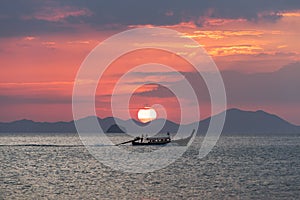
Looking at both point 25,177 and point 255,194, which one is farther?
point 25,177

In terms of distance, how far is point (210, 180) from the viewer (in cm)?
7506

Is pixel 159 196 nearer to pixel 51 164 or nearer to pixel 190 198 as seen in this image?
pixel 190 198

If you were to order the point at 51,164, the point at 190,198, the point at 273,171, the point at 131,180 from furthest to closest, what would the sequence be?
the point at 51,164, the point at 273,171, the point at 131,180, the point at 190,198

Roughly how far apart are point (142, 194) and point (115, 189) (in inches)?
214

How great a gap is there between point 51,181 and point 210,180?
1997 cm

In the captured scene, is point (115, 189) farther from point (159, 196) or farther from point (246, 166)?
point (246, 166)

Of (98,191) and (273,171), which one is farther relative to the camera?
(273,171)

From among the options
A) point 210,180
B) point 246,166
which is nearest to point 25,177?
point 210,180

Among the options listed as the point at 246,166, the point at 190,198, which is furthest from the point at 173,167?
the point at 190,198

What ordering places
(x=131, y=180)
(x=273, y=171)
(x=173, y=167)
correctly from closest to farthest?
1. (x=131, y=180)
2. (x=273, y=171)
3. (x=173, y=167)

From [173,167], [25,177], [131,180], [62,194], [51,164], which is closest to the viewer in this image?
[62,194]

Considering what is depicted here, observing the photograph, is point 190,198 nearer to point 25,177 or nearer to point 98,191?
point 98,191

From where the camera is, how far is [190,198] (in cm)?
5803

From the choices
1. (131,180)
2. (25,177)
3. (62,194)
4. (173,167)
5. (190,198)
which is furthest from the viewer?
(173,167)
